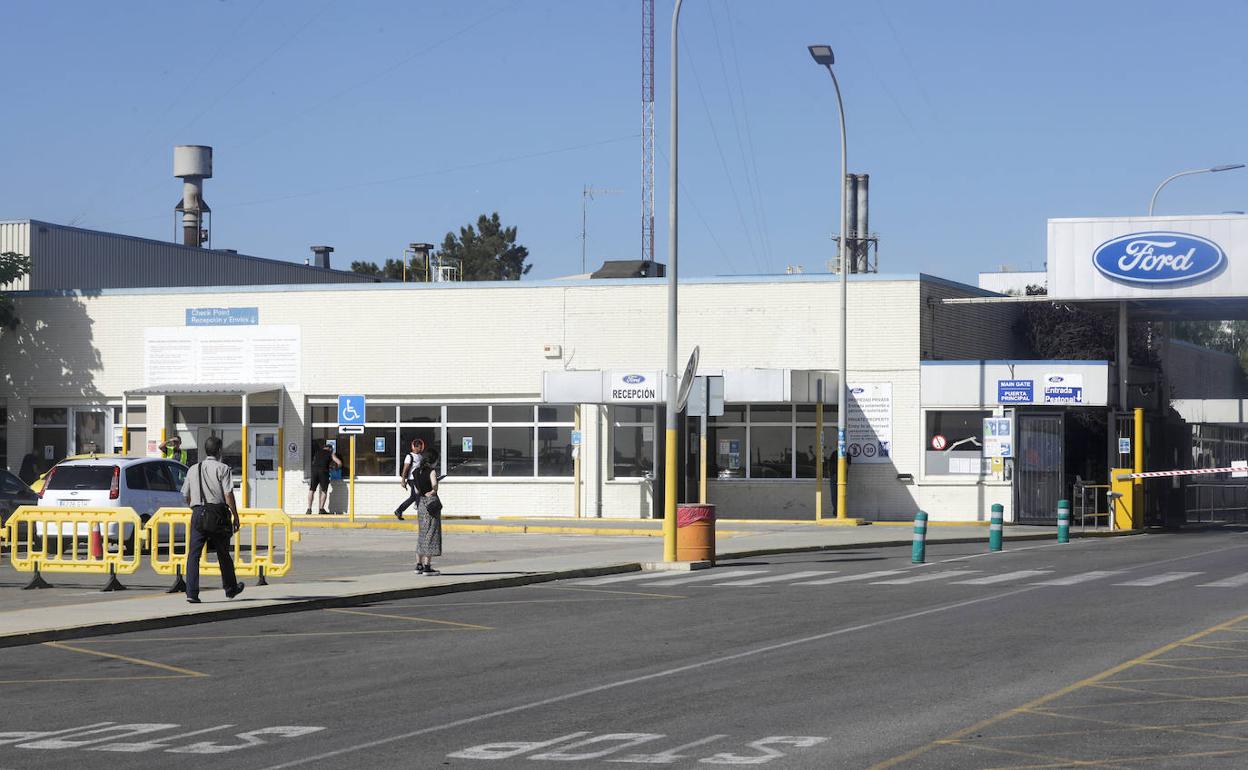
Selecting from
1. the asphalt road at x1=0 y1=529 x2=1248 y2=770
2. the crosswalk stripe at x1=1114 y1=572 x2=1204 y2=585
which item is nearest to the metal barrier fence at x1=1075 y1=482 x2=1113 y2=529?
the crosswalk stripe at x1=1114 y1=572 x2=1204 y2=585

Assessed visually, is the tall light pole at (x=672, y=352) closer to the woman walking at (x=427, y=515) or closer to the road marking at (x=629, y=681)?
the woman walking at (x=427, y=515)

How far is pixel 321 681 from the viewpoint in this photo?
41.2 feet

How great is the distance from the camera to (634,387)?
37812mm

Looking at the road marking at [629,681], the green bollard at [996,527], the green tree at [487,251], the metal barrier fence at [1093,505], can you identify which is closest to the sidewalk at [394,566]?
the metal barrier fence at [1093,505]

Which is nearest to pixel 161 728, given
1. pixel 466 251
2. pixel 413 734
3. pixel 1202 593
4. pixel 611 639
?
pixel 413 734

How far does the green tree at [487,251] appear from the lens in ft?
322

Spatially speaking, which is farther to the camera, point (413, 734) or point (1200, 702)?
point (1200, 702)

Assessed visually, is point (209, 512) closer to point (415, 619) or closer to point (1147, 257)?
point (415, 619)

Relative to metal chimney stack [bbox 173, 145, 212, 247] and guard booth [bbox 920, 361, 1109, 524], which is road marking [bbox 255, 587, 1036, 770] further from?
metal chimney stack [bbox 173, 145, 212, 247]

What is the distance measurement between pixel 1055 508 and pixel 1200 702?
91.8 feet

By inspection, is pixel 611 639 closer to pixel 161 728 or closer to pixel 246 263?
pixel 161 728

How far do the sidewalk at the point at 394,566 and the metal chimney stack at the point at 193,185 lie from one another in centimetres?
3019

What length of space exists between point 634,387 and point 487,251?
2432 inches

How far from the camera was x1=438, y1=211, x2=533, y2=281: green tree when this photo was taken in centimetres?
9812
